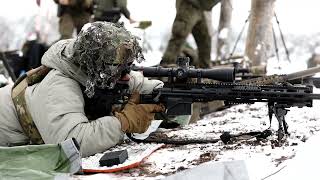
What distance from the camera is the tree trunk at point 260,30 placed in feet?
33.1

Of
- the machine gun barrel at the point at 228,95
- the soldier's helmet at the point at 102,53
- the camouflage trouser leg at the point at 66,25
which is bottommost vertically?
the machine gun barrel at the point at 228,95

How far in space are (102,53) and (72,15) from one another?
5.46m

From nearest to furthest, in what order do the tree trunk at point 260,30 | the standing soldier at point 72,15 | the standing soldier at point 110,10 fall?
the standing soldier at point 110,10
the standing soldier at point 72,15
the tree trunk at point 260,30

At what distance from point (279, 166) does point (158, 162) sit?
2.45 feet

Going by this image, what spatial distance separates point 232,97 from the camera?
3.25 m

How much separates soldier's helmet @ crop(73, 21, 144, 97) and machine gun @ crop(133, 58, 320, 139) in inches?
9.8

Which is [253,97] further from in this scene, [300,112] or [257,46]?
[257,46]

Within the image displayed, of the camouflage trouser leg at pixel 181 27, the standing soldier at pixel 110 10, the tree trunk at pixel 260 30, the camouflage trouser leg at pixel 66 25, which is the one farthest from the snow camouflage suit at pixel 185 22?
the tree trunk at pixel 260 30

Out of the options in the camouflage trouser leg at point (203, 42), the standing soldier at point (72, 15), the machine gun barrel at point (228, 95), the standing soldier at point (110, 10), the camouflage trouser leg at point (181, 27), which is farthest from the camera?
the standing soldier at point (72, 15)

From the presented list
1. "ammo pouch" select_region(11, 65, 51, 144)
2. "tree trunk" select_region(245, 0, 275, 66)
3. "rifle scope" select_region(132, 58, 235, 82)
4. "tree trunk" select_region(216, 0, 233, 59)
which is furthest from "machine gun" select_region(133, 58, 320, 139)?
"tree trunk" select_region(216, 0, 233, 59)

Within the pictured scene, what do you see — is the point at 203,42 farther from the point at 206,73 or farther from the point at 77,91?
the point at 77,91

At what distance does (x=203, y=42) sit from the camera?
778cm

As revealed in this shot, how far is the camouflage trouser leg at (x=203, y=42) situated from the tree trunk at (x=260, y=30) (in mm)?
2573

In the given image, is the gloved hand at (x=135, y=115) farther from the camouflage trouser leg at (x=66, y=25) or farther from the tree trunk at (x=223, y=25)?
the tree trunk at (x=223, y=25)
